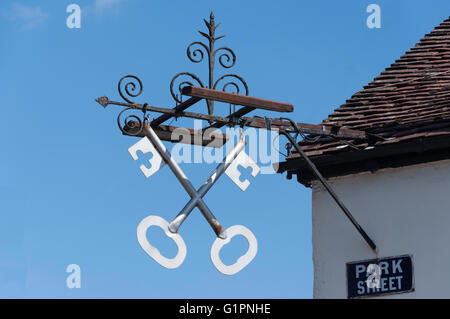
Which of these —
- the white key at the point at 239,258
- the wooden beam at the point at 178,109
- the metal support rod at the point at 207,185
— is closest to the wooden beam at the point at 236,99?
the wooden beam at the point at 178,109

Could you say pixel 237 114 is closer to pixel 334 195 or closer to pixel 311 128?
pixel 311 128

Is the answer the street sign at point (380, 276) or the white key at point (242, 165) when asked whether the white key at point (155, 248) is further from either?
the street sign at point (380, 276)

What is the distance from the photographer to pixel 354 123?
14.0m

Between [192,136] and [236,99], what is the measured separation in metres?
0.78

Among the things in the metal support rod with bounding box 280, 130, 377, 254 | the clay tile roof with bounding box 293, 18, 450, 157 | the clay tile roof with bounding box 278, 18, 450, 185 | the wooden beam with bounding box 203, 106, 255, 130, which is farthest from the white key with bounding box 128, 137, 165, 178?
the clay tile roof with bounding box 293, 18, 450, 157

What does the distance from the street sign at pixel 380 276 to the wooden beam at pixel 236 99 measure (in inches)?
97.3

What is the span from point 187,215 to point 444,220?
3409mm

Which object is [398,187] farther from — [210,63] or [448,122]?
[210,63]

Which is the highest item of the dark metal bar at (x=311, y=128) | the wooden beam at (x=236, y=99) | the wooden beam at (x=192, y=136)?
the wooden beam at (x=236, y=99)

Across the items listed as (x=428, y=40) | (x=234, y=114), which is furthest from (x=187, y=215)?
(x=428, y=40)

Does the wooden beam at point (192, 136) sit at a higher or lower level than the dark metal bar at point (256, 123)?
lower

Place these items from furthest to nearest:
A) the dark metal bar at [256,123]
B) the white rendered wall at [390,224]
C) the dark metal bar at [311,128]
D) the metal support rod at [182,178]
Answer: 1. the white rendered wall at [390,224]
2. the dark metal bar at [311,128]
3. the dark metal bar at [256,123]
4. the metal support rod at [182,178]

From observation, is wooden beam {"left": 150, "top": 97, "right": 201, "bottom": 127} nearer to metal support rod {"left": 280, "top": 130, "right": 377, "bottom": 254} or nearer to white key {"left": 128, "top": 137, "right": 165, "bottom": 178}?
white key {"left": 128, "top": 137, "right": 165, "bottom": 178}

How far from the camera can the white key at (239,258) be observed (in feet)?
35.0
